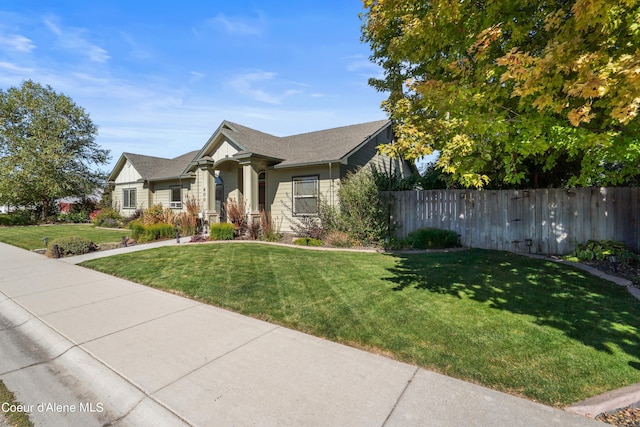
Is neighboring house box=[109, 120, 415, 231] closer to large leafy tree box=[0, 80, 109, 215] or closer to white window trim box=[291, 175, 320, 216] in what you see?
white window trim box=[291, 175, 320, 216]

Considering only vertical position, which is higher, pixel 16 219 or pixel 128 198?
pixel 128 198

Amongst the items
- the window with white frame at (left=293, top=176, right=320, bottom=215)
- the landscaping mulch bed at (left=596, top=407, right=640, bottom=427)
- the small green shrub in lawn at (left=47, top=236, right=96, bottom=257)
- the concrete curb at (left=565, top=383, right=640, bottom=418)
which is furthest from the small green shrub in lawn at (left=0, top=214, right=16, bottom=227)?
the landscaping mulch bed at (left=596, top=407, right=640, bottom=427)

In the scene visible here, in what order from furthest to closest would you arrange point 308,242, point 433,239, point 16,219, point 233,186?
point 16,219, point 233,186, point 308,242, point 433,239

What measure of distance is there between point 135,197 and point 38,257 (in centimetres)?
1332

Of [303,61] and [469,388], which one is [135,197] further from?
[469,388]

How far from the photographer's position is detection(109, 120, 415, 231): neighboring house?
40.8 feet

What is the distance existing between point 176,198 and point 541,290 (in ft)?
64.6

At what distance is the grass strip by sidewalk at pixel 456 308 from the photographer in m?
2.88

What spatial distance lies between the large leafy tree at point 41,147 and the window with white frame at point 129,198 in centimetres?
742

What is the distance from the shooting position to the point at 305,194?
42.6 feet

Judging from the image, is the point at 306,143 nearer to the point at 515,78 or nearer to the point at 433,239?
the point at 433,239

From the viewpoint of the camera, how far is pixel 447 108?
4.50 meters

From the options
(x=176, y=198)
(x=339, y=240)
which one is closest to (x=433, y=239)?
(x=339, y=240)

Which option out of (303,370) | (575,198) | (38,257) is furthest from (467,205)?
(38,257)
